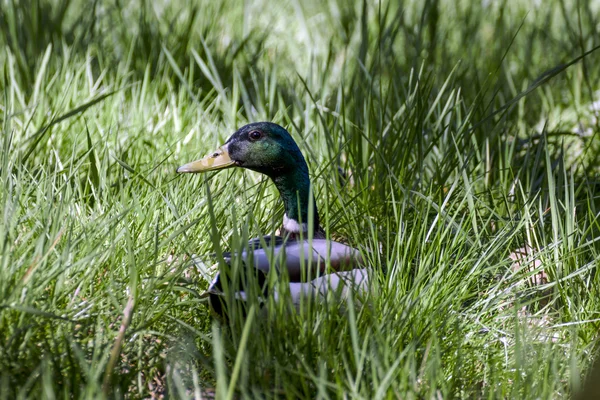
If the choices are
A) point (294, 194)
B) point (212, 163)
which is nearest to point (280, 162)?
point (294, 194)

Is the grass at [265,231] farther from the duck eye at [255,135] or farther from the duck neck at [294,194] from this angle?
the duck eye at [255,135]

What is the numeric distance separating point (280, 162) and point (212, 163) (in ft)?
0.66

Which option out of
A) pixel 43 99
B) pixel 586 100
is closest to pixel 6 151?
pixel 43 99

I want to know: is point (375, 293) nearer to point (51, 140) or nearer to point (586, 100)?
point (51, 140)

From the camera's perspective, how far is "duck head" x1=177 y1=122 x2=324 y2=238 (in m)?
2.30

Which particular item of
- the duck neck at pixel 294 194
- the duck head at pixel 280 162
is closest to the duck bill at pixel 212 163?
the duck head at pixel 280 162

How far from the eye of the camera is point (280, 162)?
231cm

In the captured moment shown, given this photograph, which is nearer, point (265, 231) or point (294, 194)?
point (294, 194)

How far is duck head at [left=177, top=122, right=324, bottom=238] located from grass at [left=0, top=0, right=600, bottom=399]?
0.07 meters

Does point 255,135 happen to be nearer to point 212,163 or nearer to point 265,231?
point 212,163

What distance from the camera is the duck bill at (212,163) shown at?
2.36 metres

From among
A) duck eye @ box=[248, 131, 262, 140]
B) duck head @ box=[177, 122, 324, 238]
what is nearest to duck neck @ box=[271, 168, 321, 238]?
duck head @ box=[177, 122, 324, 238]

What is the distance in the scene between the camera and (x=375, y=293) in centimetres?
192

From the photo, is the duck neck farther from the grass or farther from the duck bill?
the duck bill
